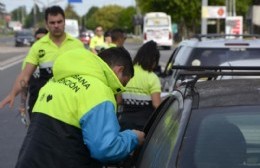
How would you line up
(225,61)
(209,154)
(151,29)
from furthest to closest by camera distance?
(151,29)
(225,61)
(209,154)

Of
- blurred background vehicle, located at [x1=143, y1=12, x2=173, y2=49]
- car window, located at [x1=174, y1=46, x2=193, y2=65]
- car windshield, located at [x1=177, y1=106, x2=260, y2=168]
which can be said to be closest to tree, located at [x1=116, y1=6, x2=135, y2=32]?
blurred background vehicle, located at [x1=143, y1=12, x2=173, y2=49]

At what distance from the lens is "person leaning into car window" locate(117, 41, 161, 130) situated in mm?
7125

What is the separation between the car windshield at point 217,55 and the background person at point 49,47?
1917 mm

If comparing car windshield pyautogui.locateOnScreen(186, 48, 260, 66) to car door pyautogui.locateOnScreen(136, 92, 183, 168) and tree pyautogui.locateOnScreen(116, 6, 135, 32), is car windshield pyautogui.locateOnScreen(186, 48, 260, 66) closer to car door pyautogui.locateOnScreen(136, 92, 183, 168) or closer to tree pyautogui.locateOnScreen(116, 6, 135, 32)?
car door pyautogui.locateOnScreen(136, 92, 183, 168)

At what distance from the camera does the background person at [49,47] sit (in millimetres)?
7430

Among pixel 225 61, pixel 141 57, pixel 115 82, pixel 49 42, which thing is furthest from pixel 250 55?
pixel 115 82

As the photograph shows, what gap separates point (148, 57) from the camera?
7438mm

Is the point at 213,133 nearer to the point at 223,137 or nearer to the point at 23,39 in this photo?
the point at 223,137

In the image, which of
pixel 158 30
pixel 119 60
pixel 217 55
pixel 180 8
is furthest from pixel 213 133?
pixel 180 8

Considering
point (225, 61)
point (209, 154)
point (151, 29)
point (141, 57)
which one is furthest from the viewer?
point (151, 29)

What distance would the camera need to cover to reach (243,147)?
3484 millimetres

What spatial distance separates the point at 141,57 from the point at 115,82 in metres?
3.27

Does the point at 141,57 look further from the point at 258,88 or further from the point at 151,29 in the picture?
the point at 151,29

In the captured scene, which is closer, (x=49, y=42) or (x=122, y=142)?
(x=122, y=142)
